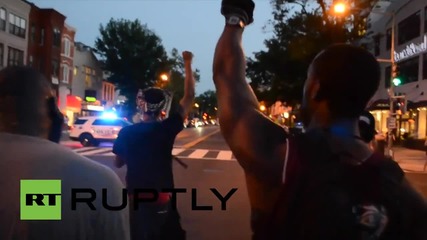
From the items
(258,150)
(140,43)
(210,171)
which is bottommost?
(210,171)

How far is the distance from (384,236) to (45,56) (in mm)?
56523

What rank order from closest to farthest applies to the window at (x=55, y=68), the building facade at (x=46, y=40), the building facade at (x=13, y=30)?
the building facade at (x=13, y=30) < the building facade at (x=46, y=40) < the window at (x=55, y=68)

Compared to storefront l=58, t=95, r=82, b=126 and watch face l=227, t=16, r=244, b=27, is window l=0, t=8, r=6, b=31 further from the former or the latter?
watch face l=227, t=16, r=244, b=27

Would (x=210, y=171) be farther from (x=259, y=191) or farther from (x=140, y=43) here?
(x=140, y=43)

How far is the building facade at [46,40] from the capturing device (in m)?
53.8

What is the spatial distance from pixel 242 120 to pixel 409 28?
43.8m

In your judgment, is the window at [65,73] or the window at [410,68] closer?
the window at [410,68]

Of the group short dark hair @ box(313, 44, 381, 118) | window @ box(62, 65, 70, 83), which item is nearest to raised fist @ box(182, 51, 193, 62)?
short dark hair @ box(313, 44, 381, 118)

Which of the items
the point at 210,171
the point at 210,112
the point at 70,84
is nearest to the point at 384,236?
the point at 210,171

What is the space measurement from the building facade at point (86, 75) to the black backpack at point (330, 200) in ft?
201

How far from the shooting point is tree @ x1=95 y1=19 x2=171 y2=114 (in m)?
76.7

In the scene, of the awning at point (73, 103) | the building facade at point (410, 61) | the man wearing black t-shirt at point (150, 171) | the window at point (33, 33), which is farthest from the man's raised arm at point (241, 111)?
the awning at point (73, 103)

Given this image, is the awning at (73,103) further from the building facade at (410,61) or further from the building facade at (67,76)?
the building facade at (410,61)

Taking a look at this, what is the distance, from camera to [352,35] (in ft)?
149
